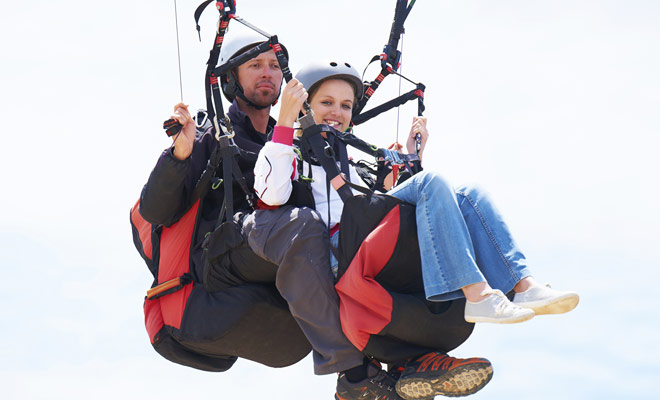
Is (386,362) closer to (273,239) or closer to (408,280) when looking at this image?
(408,280)

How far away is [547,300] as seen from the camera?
4625mm

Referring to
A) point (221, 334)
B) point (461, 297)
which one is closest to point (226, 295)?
point (221, 334)

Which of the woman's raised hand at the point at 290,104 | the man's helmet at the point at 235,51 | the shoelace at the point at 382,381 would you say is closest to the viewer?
the shoelace at the point at 382,381

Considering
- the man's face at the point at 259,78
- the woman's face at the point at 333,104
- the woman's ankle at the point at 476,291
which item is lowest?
the woman's ankle at the point at 476,291

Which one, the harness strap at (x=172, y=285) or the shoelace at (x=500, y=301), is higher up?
the harness strap at (x=172, y=285)

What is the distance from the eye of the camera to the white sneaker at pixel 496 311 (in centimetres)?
448

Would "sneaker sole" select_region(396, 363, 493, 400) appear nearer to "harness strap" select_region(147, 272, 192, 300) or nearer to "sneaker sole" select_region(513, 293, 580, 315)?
"sneaker sole" select_region(513, 293, 580, 315)

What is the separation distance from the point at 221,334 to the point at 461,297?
5.46 feet

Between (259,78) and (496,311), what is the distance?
279cm

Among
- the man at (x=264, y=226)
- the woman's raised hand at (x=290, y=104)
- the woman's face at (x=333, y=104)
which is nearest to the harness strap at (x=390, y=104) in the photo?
the man at (x=264, y=226)

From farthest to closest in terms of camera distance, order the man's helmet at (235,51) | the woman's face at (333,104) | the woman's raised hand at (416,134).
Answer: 1. the man's helmet at (235,51)
2. the woman's raised hand at (416,134)
3. the woman's face at (333,104)

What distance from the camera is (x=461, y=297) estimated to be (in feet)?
15.8

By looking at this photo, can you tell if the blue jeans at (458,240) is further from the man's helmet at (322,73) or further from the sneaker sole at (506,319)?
the man's helmet at (322,73)

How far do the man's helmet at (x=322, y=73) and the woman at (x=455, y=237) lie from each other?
66 cm
